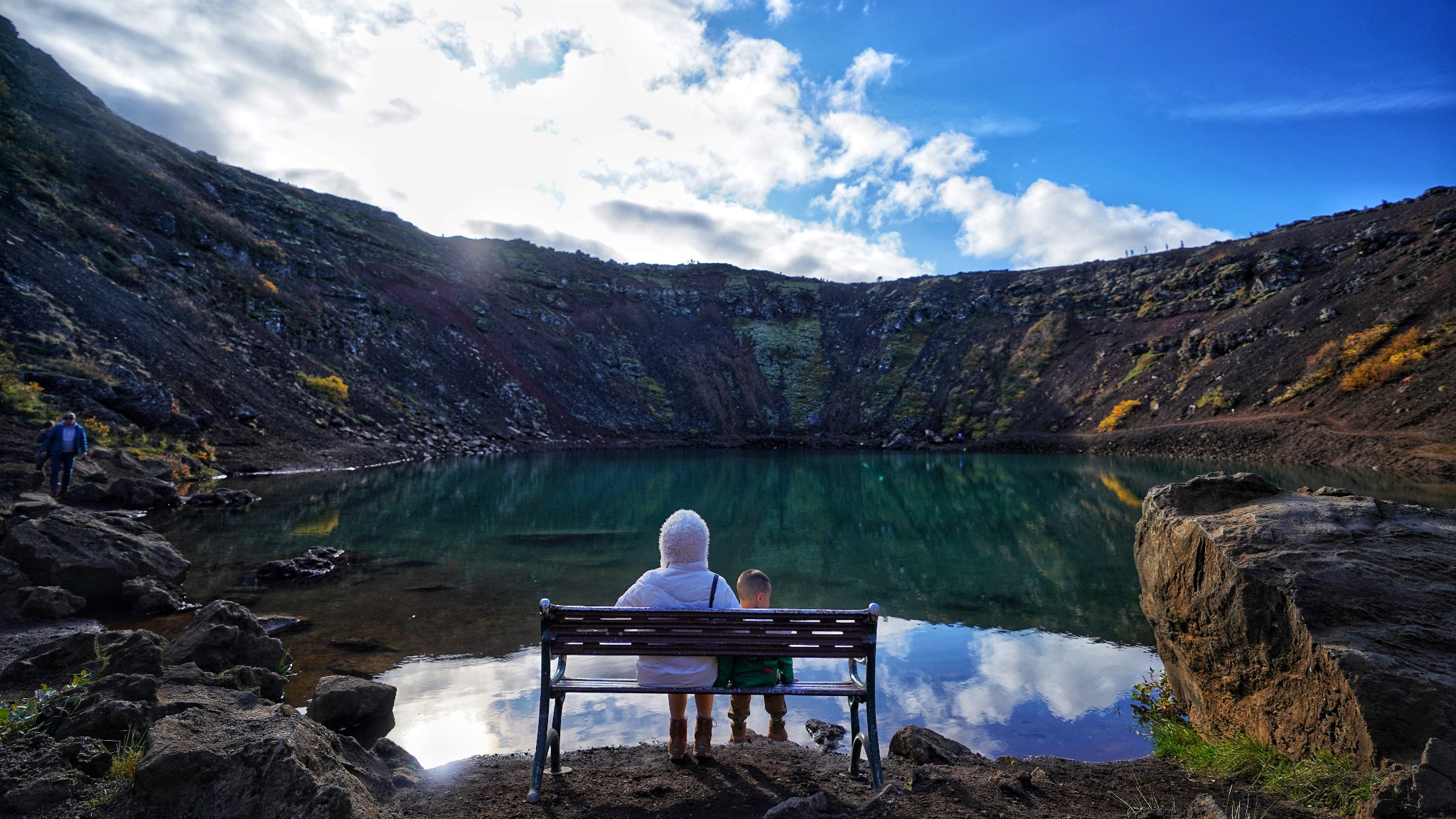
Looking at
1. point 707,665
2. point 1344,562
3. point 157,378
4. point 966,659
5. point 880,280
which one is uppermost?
point 880,280

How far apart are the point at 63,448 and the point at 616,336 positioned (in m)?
54.2

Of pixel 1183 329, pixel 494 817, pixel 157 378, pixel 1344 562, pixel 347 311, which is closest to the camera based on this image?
pixel 494 817

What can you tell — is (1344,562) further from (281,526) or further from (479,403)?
(479,403)

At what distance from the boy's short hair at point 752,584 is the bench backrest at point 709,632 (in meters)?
1.10

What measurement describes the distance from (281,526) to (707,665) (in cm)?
1412

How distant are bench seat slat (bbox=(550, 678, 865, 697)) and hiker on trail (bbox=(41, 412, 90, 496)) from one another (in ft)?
48.9

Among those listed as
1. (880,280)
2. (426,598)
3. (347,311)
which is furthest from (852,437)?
(426,598)

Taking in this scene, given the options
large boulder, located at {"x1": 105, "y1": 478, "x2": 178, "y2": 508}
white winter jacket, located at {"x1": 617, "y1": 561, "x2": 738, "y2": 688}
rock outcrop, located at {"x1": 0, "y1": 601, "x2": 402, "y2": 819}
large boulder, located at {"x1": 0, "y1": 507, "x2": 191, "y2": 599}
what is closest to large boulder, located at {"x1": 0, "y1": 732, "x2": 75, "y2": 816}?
rock outcrop, located at {"x1": 0, "y1": 601, "x2": 402, "y2": 819}

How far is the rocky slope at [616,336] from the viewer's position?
26.8 meters

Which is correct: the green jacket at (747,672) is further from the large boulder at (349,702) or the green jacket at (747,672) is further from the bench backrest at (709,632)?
the large boulder at (349,702)

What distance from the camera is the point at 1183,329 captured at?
51531 millimetres

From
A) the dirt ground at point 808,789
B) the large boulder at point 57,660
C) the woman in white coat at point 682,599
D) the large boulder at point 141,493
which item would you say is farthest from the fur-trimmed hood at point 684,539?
the large boulder at point 141,493

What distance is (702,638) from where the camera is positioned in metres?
4.11

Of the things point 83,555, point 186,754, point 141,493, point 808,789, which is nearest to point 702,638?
point 808,789
